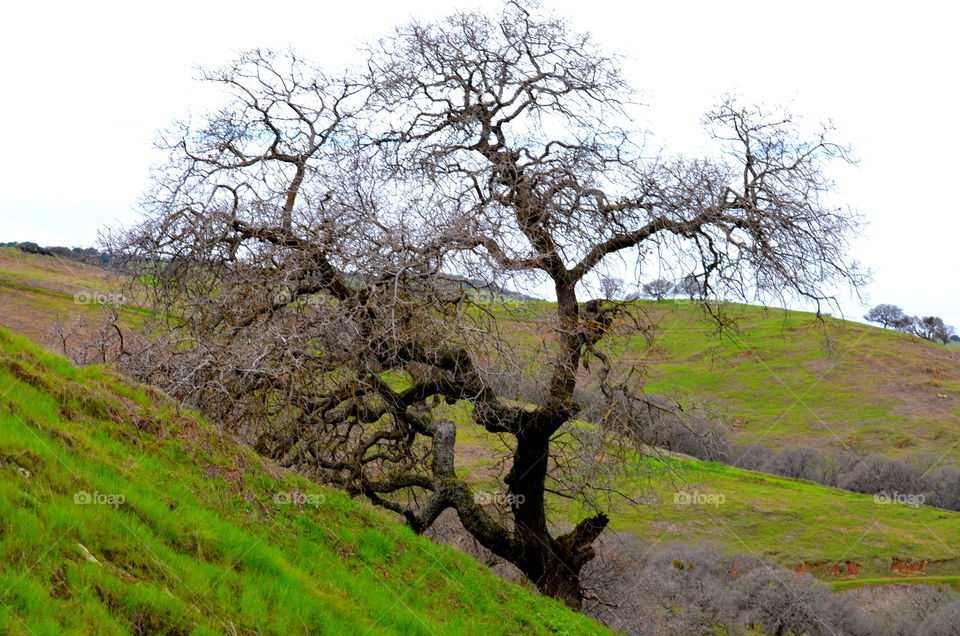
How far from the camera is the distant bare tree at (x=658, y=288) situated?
10.3 meters

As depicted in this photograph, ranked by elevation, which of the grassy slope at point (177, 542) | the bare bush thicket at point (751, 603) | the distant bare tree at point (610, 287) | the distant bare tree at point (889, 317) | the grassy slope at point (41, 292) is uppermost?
the distant bare tree at point (889, 317)

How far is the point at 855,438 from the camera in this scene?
148 ft

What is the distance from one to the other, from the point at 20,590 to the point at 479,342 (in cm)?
640

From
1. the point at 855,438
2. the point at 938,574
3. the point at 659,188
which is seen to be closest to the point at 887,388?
the point at 855,438

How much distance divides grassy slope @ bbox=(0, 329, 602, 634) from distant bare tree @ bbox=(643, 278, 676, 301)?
14.3ft

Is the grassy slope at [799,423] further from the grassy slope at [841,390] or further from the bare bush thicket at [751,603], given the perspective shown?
the bare bush thicket at [751,603]

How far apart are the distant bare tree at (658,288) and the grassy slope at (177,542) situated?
4358mm

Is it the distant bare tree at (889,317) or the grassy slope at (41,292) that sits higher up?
the distant bare tree at (889,317)

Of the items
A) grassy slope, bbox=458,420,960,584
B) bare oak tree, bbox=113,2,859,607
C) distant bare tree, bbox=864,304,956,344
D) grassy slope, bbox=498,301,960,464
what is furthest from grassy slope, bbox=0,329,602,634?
distant bare tree, bbox=864,304,956,344

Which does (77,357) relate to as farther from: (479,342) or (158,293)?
(479,342)

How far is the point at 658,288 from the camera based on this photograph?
10516 millimetres

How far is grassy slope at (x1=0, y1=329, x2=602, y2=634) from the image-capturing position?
4.09 meters

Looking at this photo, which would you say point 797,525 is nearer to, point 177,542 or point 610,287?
point 610,287

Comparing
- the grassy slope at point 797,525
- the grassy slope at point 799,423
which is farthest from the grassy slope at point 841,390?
the grassy slope at point 797,525
